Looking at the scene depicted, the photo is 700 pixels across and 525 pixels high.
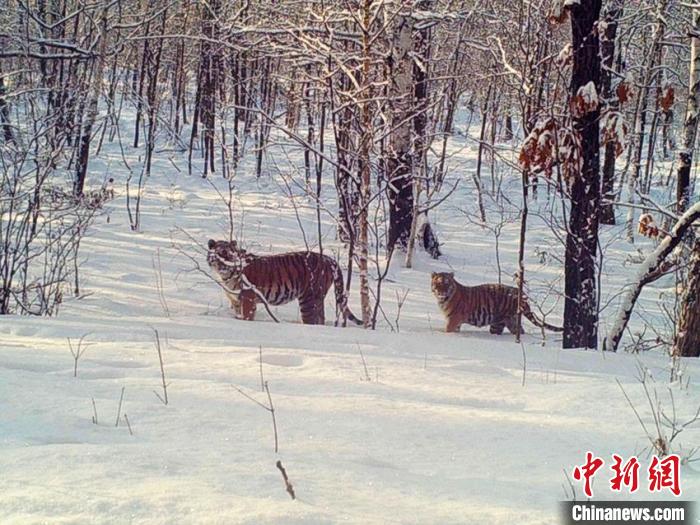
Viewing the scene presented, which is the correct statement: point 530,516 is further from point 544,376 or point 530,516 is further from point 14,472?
point 544,376

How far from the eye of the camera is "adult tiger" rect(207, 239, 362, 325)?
768 centimetres

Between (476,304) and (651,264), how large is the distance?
2.38 m

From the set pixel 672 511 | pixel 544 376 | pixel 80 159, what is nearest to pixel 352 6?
pixel 544 376

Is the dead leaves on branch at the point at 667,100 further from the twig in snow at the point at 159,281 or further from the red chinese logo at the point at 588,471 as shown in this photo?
the red chinese logo at the point at 588,471

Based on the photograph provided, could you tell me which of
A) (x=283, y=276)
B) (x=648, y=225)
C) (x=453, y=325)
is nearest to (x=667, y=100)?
(x=648, y=225)

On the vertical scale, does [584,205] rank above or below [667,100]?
below

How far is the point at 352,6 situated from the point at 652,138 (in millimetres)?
15517

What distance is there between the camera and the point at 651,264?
6152 millimetres

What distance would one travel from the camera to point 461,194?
2236 cm

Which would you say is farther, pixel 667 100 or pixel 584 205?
pixel 667 100

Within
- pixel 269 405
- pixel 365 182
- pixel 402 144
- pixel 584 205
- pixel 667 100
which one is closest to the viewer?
pixel 269 405

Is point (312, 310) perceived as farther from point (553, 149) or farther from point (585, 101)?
point (585, 101)

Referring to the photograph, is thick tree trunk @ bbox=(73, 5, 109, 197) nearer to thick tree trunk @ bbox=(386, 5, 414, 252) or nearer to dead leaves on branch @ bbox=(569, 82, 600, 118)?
thick tree trunk @ bbox=(386, 5, 414, 252)

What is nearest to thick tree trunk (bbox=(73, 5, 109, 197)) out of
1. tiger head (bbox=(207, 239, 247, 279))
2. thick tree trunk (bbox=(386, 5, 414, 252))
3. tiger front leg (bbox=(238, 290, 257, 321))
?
thick tree trunk (bbox=(386, 5, 414, 252))
